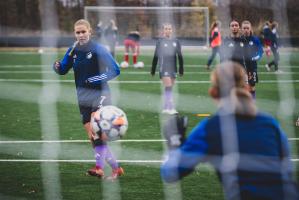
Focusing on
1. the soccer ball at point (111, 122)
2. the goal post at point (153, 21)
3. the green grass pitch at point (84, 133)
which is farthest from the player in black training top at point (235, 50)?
the goal post at point (153, 21)

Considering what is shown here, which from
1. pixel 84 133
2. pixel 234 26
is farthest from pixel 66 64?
pixel 234 26

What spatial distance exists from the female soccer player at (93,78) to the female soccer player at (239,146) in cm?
304

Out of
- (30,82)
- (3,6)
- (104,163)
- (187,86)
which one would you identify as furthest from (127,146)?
(3,6)

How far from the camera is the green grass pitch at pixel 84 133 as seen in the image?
5.95m

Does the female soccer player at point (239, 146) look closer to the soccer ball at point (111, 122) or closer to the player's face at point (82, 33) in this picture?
the soccer ball at point (111, 122)

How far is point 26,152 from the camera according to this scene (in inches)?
302

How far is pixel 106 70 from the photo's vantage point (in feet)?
21.3

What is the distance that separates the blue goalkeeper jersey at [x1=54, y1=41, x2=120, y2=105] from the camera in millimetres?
6418

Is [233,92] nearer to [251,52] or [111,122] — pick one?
[111,122]

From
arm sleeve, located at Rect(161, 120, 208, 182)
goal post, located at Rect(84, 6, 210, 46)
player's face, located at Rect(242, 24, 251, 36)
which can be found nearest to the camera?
arm sleeve, located at Rect(161, 120, 208, 182)

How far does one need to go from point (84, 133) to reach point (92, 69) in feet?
8.95

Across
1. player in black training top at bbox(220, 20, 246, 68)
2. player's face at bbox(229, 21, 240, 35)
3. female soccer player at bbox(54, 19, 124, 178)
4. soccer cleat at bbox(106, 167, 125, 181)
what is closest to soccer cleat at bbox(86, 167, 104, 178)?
female soccer player at bbox(54, 19, 124, 178)

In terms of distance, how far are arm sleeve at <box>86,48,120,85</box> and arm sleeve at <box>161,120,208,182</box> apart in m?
3.17

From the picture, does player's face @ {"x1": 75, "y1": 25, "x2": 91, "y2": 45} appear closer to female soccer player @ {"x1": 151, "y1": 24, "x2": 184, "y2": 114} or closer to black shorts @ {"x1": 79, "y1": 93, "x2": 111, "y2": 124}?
black shorts @ {"x1": 79, "y1": 93, "x2": 111, "y2": 124}
